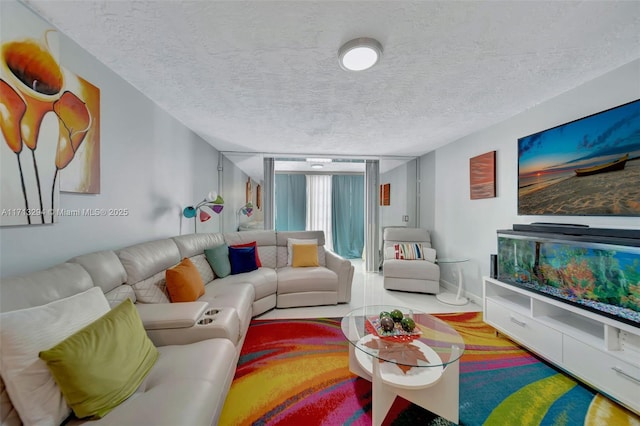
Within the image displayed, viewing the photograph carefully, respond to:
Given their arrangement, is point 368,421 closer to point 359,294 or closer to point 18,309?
point 18,309

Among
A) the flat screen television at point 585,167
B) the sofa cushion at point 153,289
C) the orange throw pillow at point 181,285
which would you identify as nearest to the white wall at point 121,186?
the sofa cushion at point 153,289

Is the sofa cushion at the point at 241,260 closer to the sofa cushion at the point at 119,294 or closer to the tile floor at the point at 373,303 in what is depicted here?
the tile floor at the point at 373,303

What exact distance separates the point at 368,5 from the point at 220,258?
8.63ft

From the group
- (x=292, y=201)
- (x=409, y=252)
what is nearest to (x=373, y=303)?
(x=409, y=252)

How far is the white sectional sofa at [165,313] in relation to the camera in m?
0.90

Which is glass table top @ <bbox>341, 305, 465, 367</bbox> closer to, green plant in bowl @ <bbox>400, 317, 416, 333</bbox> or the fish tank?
green plant in bowl @ <bbox>400, 317, 416, 333</bbox>

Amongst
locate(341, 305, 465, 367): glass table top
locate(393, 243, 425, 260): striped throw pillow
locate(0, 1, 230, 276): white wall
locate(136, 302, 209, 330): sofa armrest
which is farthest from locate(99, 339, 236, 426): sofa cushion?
locate(393, 243, 425, 260): striped throw pillow

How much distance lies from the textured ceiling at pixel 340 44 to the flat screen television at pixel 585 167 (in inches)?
15.0

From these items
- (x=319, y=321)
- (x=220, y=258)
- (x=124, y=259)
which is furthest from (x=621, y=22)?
(x=220, y=258)

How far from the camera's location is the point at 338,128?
3025 mm

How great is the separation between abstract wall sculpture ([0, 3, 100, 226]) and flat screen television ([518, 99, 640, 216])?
3684 mm

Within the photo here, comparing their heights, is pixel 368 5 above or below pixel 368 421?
above

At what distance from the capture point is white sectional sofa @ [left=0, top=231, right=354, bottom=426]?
90cm

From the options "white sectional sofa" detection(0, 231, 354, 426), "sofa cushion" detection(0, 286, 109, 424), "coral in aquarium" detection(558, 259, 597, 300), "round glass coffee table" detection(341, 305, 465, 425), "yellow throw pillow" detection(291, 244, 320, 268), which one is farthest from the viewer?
"yellow throw pillow" detection(291, 244, 320, 268)
